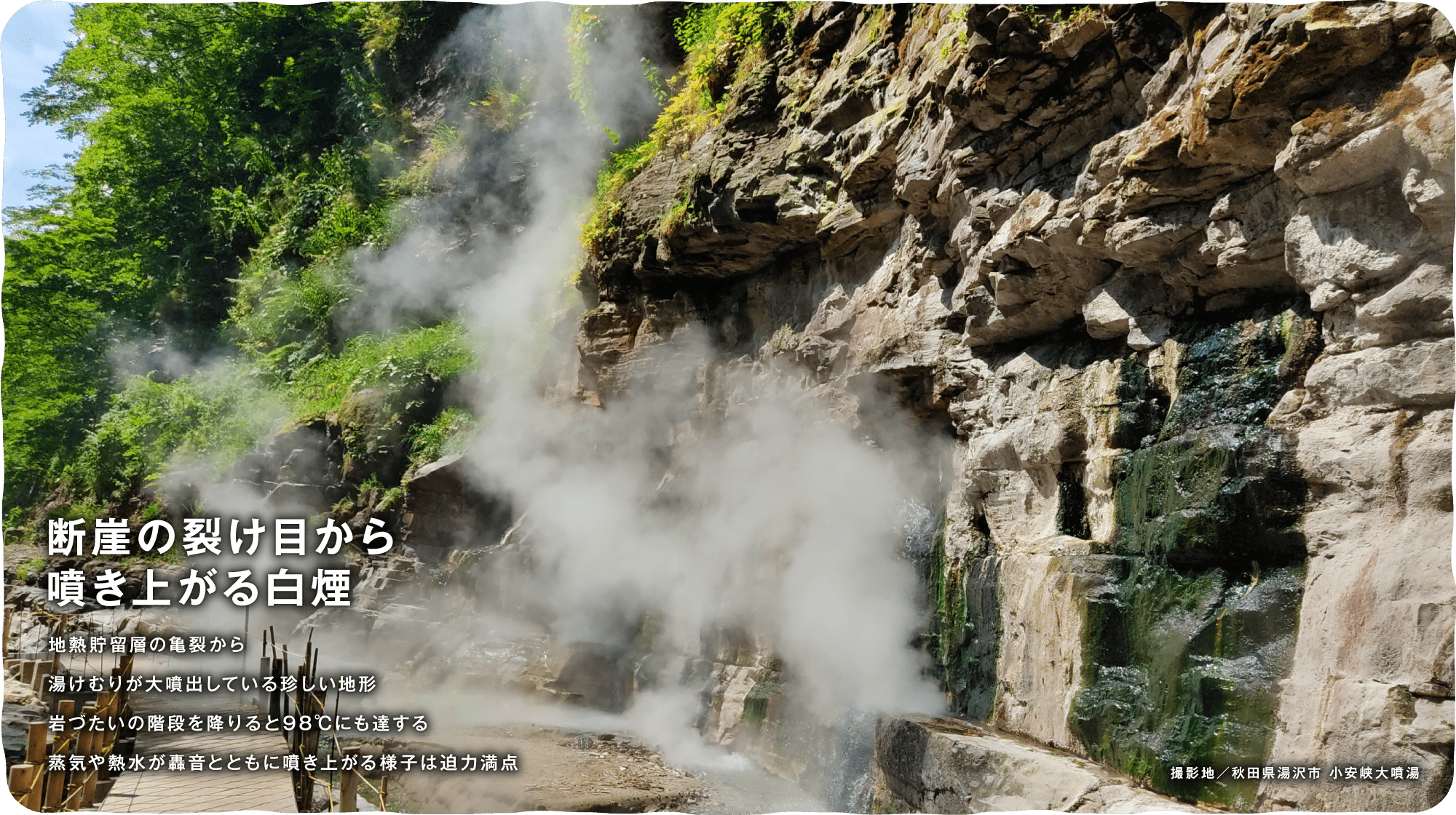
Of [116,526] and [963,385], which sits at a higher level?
[963,385]

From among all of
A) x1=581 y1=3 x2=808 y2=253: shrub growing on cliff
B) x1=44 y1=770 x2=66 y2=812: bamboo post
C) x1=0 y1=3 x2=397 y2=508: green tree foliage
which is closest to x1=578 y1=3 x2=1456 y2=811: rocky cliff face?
x1=581 y1=3 x2=808 y2=253: shrub growing on cliff

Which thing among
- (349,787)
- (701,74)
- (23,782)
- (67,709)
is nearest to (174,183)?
(701,74)

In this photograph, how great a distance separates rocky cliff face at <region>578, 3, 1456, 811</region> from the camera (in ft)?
11.8

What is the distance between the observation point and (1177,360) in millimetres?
4906

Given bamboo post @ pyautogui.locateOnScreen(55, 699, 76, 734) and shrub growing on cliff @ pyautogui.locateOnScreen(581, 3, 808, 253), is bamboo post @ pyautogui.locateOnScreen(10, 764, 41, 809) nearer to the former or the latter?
bamboo post @ pyautogui.locateOnScreen(55, 699, 76, 734)

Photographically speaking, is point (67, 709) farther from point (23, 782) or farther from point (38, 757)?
point (23, 782)

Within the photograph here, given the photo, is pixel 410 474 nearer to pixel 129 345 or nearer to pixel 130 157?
pixel 129 345

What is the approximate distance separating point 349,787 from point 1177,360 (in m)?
5.21

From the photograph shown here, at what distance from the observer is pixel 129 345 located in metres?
17.4

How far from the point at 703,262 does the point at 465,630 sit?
5.49 m

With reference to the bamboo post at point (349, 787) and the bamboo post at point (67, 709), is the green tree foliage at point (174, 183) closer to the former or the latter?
the bamboo post at point (67, 709)

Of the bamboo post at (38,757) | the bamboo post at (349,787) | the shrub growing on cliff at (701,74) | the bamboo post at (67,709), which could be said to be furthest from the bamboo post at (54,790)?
the shrub growing on cliff at (701,74)

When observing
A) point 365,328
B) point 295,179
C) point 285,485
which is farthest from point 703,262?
point 295,179

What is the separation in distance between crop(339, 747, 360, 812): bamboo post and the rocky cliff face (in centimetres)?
313
